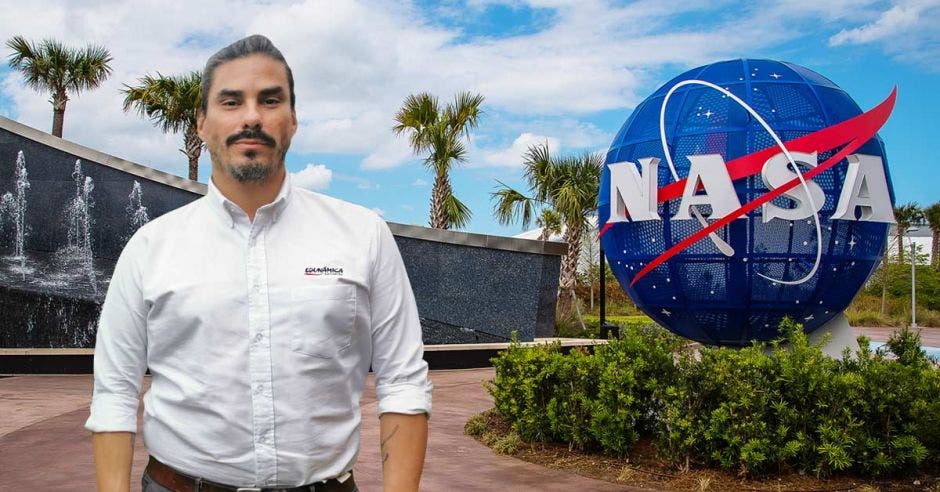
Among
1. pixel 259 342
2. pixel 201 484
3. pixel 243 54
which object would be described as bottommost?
pixel 201 484

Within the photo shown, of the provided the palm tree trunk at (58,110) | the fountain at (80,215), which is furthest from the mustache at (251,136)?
the palm tree trunk at (58,110)

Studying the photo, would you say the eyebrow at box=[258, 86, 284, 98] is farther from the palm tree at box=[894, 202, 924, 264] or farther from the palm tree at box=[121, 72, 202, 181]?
the palm tree at box=[894, 202, 924, 264]

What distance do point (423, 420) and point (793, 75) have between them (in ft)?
24.8

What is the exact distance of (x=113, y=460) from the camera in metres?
2.08

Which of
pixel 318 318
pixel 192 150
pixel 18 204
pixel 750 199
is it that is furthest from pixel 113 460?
pixel 192 150

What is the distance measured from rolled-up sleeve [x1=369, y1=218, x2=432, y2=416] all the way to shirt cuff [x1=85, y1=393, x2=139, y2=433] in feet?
2.01

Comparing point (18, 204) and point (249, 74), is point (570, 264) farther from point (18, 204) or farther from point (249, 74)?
point (249, 74)

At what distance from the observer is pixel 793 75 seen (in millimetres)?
8531

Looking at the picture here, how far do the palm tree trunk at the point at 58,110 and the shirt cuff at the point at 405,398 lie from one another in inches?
1311

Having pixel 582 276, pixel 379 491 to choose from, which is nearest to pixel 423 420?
pixel 379 491

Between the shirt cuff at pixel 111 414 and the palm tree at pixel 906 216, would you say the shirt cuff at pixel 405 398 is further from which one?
the palm tree at pixel 906 216

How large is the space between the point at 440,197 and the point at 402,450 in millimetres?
24596

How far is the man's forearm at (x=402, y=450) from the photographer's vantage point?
203cm

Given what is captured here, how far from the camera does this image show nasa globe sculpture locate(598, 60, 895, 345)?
7.91 m
